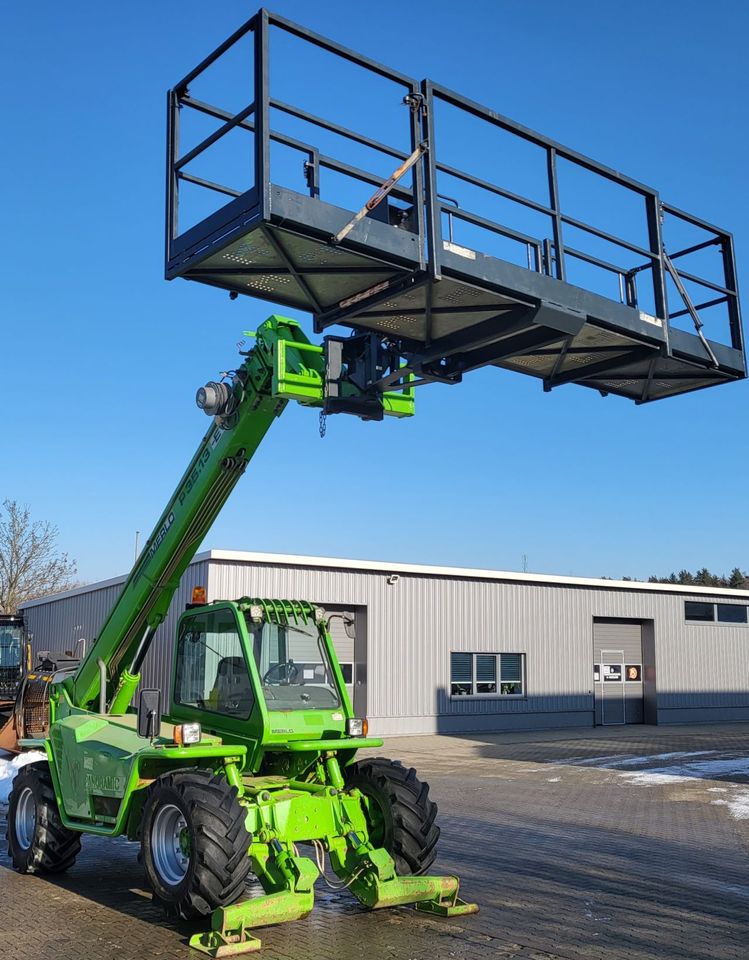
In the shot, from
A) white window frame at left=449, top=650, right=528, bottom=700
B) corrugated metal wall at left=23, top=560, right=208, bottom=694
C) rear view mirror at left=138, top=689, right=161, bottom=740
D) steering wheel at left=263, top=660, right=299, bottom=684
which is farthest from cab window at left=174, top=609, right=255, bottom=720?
white window frame at left=449, top=650, right=528, bottom=700

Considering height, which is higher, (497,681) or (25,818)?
(497,681)

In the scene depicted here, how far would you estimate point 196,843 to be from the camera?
22.3 feet

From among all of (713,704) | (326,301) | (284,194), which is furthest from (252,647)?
(713,704)

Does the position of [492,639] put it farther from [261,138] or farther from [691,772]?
[261,138]

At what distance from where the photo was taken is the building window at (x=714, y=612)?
3219 cm

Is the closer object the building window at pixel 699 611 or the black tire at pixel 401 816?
the black tire at pixel 401 816

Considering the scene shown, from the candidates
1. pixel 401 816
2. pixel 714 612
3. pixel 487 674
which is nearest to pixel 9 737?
pixel 487 674

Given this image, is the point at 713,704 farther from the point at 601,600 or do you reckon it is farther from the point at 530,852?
the point at 530,852

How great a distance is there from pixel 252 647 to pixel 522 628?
66.8 ft

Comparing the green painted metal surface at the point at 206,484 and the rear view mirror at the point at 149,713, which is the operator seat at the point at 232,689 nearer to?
the rear view mirror at the point at 149,713

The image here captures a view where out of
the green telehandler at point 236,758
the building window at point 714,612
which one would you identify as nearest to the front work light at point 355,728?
the green telehandler at point 236,758

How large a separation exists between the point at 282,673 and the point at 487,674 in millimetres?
19234

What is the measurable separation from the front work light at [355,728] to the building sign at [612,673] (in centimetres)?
2305

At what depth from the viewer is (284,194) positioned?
5.99 meters
